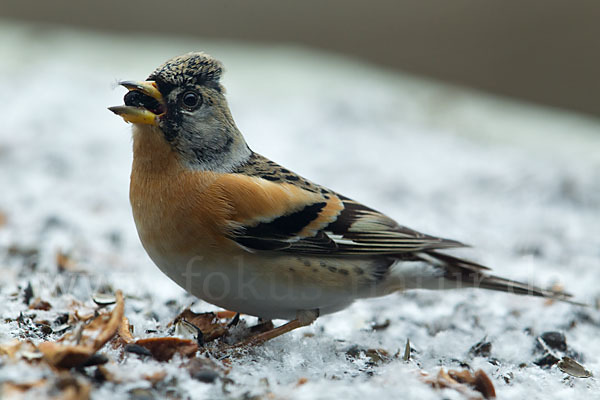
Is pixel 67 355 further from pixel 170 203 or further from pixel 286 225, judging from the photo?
pixel 286 225

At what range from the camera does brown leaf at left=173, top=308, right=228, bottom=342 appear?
8.63 feet

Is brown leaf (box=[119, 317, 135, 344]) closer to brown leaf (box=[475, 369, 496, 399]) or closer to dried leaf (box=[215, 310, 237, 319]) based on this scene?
dried leaf (box=[215, 310, 237, 319])

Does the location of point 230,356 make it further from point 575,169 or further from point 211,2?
point 211,2

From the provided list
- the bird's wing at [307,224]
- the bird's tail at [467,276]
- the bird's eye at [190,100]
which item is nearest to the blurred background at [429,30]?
the bird's tail at [467,276]

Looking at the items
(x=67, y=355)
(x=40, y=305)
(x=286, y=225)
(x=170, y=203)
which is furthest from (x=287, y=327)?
(x=40, y=305)

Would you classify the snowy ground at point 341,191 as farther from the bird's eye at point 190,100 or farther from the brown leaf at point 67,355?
the bird's eye at point 190,100

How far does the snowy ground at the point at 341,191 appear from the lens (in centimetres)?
251

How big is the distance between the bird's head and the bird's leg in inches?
25.5

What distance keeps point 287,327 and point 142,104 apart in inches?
39.7

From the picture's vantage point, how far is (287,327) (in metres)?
2.68

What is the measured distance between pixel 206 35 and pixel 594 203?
797 cm

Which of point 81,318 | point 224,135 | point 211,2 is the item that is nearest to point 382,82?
point 224,135

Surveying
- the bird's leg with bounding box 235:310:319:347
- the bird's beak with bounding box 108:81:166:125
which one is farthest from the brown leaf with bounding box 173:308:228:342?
the bird's beak with bounding box 108:81:166:125

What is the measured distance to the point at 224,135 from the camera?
2.76 meters
